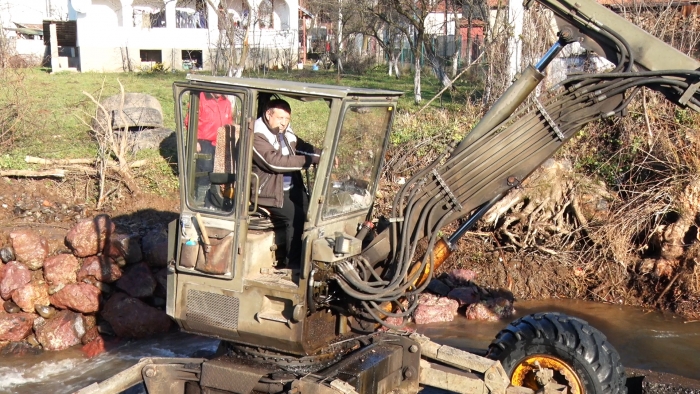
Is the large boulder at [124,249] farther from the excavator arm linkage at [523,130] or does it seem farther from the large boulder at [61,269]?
the excavator arm linkage at [523,130]

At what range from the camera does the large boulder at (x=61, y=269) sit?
10383 millimetres

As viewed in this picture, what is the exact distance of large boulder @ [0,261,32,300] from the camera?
33.7 feet

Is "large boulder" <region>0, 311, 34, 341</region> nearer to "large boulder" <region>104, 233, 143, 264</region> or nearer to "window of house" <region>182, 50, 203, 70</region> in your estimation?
"large boulder" <region>104, 233, 143, 264</region>

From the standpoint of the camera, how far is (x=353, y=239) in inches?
231

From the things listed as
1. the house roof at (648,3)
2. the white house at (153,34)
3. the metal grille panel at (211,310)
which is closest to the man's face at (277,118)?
the metal grille panel at (211,310)

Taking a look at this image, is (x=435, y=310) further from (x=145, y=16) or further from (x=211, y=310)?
(x=145, y=16)

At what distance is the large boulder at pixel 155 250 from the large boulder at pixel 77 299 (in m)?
0.81

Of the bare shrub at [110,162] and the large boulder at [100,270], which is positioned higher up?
the bare shrub at [110,162]

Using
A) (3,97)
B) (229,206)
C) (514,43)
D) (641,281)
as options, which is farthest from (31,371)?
(514,43)

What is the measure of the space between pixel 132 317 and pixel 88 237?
4.07 feet

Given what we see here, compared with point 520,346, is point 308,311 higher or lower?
higher

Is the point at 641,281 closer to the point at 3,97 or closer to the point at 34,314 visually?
the point at 34,314

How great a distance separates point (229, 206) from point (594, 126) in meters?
9.02

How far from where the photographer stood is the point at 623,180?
12.4 m
